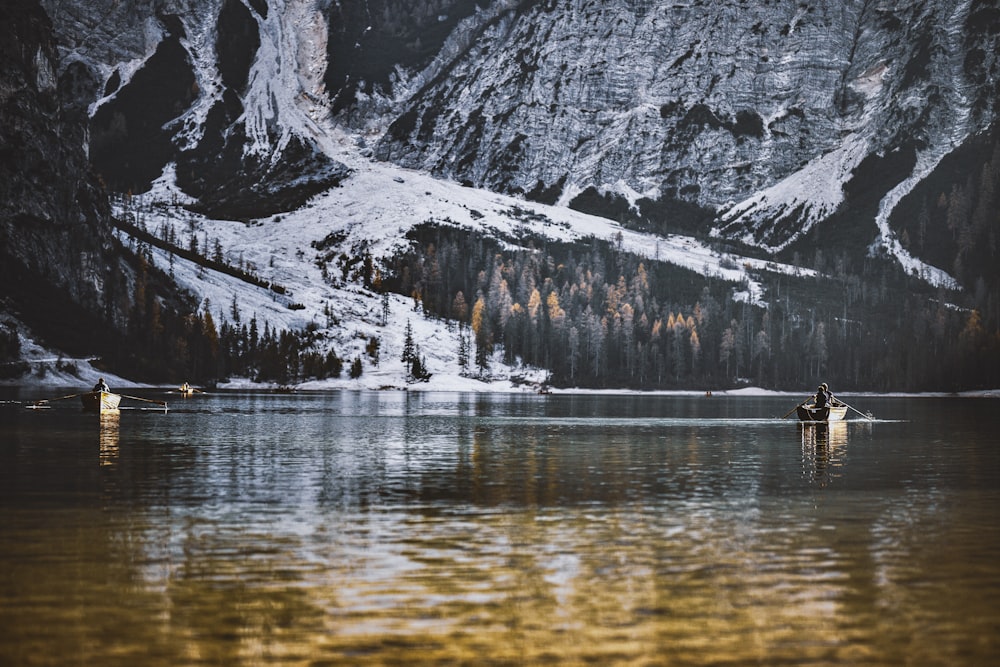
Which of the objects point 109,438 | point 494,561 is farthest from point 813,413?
point 494,561

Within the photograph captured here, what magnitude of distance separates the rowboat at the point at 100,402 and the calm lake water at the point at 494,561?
6441cm

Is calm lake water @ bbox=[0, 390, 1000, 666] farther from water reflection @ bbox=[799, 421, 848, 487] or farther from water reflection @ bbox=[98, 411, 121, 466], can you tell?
water reflection @ bbox=[98, 411, 121, 466]

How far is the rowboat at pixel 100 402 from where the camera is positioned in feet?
433

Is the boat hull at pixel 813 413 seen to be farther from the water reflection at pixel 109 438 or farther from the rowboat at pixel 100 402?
the rowboat at pixel 100 402

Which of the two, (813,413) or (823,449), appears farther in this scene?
(813,413)

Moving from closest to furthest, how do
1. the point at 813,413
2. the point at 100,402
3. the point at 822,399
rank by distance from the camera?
the point at 813,413
the point at 822,399
the point at 100,402

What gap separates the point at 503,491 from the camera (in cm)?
5119

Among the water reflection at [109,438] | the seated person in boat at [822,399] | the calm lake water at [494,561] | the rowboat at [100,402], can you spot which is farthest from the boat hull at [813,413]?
the rowboat at [100,402]

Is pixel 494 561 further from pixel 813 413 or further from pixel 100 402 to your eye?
pixel 100 402

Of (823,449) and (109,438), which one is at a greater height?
(109,438)

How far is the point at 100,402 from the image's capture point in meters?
132

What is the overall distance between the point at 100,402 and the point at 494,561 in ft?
367

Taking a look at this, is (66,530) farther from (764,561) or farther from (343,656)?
(764,561)

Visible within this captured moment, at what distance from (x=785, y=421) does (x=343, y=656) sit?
12114 centimetres
